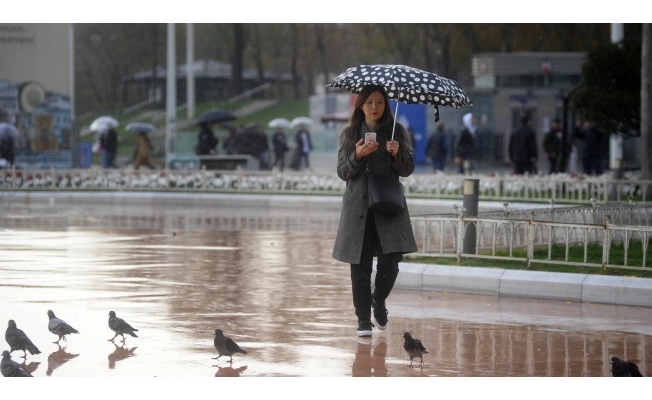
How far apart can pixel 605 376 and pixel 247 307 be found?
369cm

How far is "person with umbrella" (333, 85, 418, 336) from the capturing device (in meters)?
8.91

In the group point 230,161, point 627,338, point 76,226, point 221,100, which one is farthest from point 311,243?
point 221,100

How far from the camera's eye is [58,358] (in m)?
8.14

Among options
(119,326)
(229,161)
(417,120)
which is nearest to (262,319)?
(119,326)

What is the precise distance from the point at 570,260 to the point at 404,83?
4.45m

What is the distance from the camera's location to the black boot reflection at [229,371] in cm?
767

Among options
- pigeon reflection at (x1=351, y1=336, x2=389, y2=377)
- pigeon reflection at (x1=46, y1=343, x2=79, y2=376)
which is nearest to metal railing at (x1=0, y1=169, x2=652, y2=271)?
pigeon reflection at (x1=351, y1=336, x2=389, y2=377)

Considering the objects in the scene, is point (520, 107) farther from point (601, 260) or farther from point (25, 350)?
point (25, 350)

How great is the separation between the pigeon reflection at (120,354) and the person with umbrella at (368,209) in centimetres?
154

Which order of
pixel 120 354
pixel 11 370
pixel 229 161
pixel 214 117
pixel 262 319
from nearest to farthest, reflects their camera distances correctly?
pixel 11 370 < pixel 120 354 < pixel 262 319 < pixel 229 161 < pixel 214 117

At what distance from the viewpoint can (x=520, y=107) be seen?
43625mm

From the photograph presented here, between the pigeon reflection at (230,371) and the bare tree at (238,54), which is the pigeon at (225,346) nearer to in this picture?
the pigeon reflection at (230,371)

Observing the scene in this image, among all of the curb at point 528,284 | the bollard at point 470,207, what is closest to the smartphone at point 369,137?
the curb at point 528,284

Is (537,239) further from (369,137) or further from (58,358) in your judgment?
(58,358)
